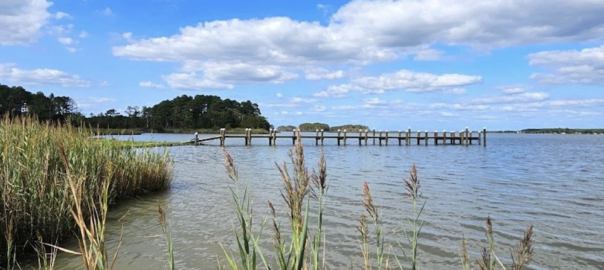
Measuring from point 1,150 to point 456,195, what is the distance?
10833 millimetres

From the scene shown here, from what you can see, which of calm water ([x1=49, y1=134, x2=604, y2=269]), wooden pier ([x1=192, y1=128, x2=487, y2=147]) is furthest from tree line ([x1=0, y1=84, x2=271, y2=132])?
calm water ([x1=49, y1=134, x2=604, y2=269])

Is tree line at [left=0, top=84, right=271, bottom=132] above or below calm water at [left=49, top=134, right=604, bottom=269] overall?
above

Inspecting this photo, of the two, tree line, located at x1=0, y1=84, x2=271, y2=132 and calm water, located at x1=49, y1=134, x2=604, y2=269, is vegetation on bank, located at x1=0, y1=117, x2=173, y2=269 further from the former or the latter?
tree line, located at x1=0, y1=84, x2=271, y2=132

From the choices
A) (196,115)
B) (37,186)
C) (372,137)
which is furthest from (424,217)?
(196,115)

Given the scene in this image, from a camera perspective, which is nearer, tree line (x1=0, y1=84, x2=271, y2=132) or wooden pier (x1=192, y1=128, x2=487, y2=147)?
wooden pier (x1=192, y1=128, x2=487, y2=147)

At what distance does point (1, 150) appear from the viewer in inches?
241

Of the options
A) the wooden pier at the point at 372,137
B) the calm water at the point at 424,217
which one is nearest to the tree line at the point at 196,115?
the wooden pier at the point at 372,137

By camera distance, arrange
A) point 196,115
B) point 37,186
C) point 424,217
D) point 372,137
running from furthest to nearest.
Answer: point 196,115
point 372,137
point 424,217
point 37,186

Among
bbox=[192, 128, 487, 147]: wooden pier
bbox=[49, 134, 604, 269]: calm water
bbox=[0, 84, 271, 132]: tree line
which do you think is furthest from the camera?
bbox=[0, 84, 271, 132]: tree line

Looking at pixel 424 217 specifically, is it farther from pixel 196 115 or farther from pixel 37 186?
pixel 196 115

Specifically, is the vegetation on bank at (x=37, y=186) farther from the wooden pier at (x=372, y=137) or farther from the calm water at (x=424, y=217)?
the wooden pier at (x=372, y=137)

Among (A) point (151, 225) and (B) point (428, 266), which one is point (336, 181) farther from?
(B) point (428, 266)

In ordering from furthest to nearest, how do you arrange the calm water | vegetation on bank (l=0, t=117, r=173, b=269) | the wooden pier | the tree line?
the tree line, the wooden pier, the calm water, vegetation on bank (l=0, t=117, r=173, b=269)

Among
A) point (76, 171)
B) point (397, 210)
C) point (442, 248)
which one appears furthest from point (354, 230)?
point (76, 171)
